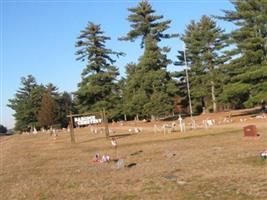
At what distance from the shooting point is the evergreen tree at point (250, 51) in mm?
47531

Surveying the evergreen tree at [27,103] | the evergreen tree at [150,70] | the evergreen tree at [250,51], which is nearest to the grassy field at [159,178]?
the evergreen tree at [250,51]

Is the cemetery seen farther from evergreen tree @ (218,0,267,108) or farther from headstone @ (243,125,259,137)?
evergreen tree @ (218,0,267,108)

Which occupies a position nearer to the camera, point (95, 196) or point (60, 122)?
point (95, 196)

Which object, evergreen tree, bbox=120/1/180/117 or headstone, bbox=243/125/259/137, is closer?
headstone, bbox=243/125/259/137

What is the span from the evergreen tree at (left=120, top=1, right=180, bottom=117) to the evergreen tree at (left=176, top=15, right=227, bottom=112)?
12.1ft

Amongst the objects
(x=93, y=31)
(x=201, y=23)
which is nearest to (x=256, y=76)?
(x=201, y=23)

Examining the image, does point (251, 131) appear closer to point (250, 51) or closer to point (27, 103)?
point (250, 51)

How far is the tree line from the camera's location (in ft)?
161

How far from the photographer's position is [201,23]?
73.5m

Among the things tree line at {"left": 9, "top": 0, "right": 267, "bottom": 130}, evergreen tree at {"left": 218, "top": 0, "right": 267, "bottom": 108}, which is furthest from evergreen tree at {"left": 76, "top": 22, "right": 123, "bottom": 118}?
evergreen tree at {"left": 218, "top": 0, "right": 267, "bottom": 108}

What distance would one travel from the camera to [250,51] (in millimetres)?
48406

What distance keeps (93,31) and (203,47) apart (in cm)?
2093

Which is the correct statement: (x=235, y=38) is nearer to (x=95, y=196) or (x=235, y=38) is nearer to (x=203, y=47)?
(x=203, y=47)

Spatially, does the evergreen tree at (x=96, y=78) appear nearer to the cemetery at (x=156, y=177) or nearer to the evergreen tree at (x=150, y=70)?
the evergreen tree at (x=150, y=70)
